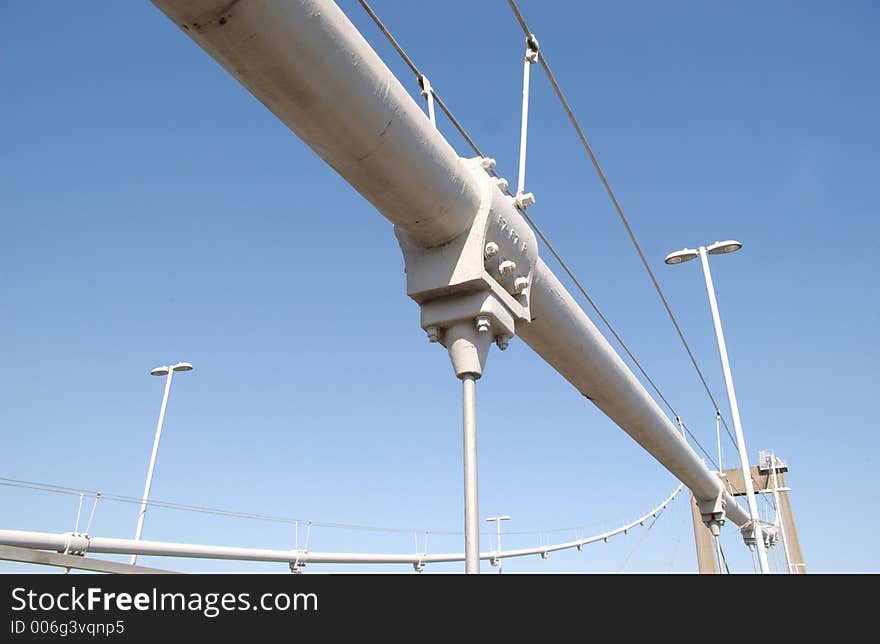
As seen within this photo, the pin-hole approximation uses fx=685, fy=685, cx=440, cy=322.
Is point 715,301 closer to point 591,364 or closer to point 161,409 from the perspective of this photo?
point 591,364

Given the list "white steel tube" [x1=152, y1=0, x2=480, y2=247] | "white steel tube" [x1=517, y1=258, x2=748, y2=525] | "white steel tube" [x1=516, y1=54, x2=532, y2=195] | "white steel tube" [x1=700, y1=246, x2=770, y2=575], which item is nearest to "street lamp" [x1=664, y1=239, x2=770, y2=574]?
"white steel tube" [x1=700, y1=246, x2=770, y2=575]

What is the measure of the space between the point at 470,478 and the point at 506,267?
1.41 m

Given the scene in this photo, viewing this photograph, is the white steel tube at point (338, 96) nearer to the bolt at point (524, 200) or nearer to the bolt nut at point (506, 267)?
the bolt nut at point (506, 267)

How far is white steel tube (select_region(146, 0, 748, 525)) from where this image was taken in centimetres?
262

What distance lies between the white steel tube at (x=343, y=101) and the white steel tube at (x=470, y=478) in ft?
3.12

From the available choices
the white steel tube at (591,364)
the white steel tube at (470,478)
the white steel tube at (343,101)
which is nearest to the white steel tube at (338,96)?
the white steel tube at (343,101)

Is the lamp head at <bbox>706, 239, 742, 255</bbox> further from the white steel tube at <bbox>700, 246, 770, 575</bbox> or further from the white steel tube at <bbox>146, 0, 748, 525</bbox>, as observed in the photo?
the white steel tube at <bbox>146, 0, 748, 525</bbox>

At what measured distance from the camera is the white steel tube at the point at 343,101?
2617 millimetres

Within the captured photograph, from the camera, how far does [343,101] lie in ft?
9.91

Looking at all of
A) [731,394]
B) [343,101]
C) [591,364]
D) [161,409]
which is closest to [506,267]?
[343,101]

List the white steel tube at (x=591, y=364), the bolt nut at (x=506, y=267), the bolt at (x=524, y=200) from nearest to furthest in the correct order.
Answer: the bolt nut at (x=506, y=267)
the bolt at (x=524, y=200)
the white steel tube at (x=591, y=364)

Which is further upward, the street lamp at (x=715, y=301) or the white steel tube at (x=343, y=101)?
the street lamp at (x=715, y=301)

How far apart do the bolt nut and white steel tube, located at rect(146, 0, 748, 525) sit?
1.31 feet

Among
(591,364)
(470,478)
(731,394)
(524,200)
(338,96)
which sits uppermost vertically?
(731,394)
